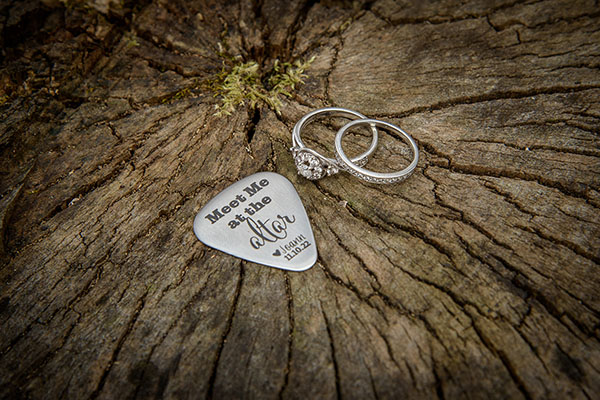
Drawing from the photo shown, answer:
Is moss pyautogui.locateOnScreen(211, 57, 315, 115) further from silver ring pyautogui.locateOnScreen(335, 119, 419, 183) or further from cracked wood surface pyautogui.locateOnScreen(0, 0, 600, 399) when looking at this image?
silver ring pyautogui.locateOnScreen(335, 119, 419, 183)

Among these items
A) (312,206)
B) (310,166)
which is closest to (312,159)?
(310,166)

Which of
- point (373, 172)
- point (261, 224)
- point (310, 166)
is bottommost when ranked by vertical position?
point (261, 224)

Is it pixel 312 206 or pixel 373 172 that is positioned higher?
pixel 373 172

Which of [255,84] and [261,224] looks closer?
[261,224]

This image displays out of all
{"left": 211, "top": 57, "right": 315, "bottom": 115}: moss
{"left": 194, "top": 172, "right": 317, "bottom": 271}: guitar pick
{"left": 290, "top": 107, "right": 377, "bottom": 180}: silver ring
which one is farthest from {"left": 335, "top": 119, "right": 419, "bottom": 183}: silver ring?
{"left": 211, "top": 57, "right": 315, "bottom": 115}: moss

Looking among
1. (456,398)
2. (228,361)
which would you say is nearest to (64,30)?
(228,361)

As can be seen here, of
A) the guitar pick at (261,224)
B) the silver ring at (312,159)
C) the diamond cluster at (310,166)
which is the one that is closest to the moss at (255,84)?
the silver ring at (312,159)

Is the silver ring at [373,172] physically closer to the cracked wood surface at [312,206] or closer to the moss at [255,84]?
the cracked wood surface at [312,206]

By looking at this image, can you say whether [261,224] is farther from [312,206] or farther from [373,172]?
[373,172]
